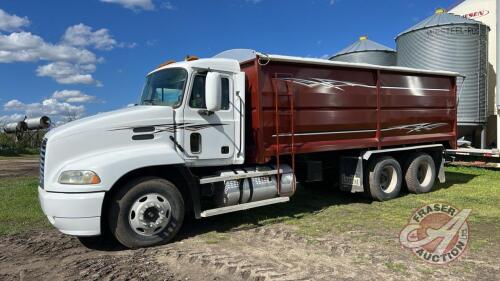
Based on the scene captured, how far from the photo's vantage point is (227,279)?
15.7ft

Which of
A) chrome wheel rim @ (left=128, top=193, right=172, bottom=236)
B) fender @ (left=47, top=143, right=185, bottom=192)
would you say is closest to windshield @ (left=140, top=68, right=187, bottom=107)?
fender @ (left=47, top=143, right=185, bottom=192)

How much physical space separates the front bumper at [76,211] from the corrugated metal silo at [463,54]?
1244 cm

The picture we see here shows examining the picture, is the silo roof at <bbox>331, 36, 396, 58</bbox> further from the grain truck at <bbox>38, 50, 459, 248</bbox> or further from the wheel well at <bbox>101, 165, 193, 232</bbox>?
the wheel well at <bbox>101, 165, 193, 232</bbox>

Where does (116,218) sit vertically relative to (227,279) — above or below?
above

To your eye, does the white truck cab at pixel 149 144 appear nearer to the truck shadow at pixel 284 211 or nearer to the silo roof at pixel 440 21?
the truck shadow at pixel 284 211

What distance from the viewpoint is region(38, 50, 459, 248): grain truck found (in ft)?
18.8

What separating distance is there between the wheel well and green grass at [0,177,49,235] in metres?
1.66

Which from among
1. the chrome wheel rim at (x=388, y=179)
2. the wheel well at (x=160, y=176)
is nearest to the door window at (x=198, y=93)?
the wheel well at (x=160, y=176)

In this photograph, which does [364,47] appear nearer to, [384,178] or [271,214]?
[384,178]

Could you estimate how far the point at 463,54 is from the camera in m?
14.4

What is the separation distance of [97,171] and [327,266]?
3.02m

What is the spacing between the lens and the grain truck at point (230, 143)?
5730mm

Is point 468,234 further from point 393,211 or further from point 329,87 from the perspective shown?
point 329,87

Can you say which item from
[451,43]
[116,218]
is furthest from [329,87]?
[451,43]
